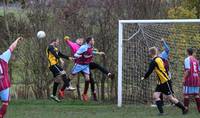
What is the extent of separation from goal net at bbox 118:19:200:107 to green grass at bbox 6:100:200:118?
111 centimetres

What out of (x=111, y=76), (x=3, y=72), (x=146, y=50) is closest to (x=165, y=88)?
(x=146, y=50)

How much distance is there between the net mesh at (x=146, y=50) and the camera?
1994 centimetres

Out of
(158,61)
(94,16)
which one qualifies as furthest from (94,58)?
(158,61)

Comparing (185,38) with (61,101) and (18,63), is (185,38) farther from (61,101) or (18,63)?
(18,63)

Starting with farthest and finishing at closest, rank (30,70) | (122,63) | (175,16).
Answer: (30,70), (175,16), (122,63)

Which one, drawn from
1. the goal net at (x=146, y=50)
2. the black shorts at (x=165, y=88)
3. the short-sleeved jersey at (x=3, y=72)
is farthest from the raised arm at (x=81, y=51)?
the short-sleeved jersey at (x=3, y=72)

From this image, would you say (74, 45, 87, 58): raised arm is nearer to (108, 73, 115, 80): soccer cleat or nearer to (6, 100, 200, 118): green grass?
(108, 73, 115, 80): soccer cleat

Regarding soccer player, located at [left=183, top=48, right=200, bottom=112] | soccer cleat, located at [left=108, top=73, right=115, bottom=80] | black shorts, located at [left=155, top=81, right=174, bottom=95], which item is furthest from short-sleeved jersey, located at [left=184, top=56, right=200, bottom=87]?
soccer cleat, located at [left=108, top=73, right=115, bottom=80]

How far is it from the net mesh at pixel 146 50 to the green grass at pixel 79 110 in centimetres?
114

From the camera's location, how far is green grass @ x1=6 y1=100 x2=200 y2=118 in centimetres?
1624

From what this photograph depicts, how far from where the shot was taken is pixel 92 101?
67.5ft

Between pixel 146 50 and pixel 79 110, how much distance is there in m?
3.86

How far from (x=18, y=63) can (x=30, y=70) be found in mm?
673

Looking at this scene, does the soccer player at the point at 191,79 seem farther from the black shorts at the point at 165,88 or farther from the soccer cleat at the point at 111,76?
the soccer cleat at the point at 111,76
